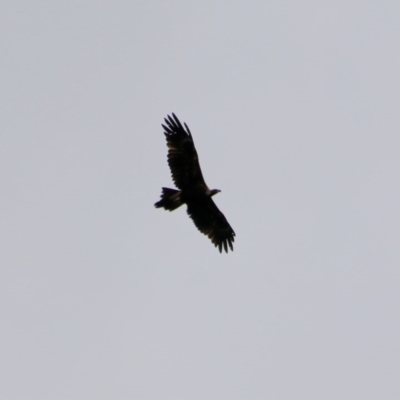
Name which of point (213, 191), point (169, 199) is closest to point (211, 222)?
point (213, 191)

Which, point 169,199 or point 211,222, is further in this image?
point 211,222

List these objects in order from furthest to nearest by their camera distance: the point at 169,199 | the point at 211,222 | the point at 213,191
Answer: the point at 211,222 → the point at 213,191 → the point at 169,199

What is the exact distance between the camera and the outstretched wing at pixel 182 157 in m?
27.1

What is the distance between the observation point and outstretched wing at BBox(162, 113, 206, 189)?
88.9 ft

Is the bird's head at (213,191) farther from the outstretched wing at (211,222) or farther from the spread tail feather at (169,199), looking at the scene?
the spread tail feather at (169,199)

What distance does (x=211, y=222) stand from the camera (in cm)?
2858

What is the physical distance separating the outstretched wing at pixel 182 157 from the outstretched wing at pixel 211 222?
73cm

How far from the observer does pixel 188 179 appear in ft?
88.9

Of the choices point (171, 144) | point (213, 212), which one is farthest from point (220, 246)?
point (171, 144)

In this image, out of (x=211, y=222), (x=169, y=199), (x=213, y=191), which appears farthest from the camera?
(x=211, y=222)

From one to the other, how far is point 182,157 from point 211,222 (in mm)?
2271

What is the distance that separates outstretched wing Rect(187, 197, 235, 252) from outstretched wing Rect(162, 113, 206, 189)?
28.6 inches

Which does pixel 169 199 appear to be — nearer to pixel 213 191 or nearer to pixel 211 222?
pixel 213 191

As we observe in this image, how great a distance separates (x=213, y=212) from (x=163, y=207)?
1988mm
